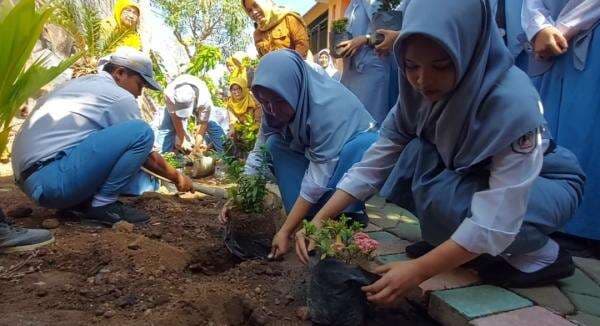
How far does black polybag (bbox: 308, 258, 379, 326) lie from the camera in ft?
4.56

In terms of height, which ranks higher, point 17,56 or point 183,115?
point 17,56

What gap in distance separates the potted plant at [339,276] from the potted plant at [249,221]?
74 centimetres

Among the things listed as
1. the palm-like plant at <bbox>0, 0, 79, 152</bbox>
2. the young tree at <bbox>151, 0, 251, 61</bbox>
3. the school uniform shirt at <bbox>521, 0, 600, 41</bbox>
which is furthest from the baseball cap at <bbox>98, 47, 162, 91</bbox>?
the young tree at <bbox>151, 0, 251, 61</bbox>

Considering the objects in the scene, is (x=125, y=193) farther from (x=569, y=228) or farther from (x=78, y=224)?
(x=569, y=228)

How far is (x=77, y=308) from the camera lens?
1.59 metres

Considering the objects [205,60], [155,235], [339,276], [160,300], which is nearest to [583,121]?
[339,276]

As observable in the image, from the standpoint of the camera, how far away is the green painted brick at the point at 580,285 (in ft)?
5.56

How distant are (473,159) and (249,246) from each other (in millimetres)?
1204

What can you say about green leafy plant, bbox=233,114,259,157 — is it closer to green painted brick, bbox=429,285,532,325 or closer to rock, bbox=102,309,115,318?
rock, bbox=102,309,115,318

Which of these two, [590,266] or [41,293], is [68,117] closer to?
[41,293]

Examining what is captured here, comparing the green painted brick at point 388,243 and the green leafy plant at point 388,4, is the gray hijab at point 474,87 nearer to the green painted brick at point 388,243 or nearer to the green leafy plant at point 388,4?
the green painted brick at point 388,243

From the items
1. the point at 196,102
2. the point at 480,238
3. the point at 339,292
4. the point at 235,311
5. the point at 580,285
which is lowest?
the point at 196,102

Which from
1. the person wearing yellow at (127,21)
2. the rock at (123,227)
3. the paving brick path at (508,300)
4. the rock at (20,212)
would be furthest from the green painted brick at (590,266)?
the person wearing yellow at (127,21)

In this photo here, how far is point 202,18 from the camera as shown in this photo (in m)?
18.6
